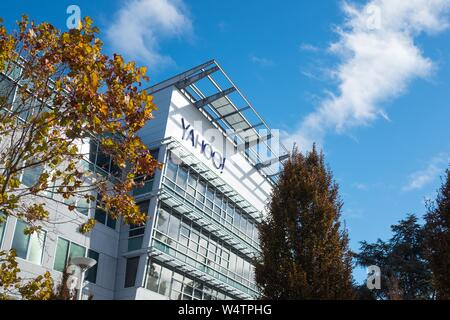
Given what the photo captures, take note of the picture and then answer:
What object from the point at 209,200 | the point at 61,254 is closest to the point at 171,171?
the point at 209,200

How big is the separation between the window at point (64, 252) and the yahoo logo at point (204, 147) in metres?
8.71

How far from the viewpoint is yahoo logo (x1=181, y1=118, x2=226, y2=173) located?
28.9 m

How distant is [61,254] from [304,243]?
482 inches

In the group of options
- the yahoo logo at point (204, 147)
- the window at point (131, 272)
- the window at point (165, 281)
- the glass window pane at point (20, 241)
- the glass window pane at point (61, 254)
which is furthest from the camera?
the yahoo logo at point (204, 147)

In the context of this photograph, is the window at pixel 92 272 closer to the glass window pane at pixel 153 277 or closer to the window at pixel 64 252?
the window at pixel 64 252

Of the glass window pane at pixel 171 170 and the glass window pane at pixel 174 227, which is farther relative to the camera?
the glass window pane at pixel 171 170

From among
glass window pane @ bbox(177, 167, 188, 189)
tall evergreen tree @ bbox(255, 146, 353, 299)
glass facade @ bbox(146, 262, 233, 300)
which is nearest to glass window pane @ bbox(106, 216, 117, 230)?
glass facade @ bbox(146, 262, 233, 300)

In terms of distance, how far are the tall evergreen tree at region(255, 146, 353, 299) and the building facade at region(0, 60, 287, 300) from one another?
9393mm

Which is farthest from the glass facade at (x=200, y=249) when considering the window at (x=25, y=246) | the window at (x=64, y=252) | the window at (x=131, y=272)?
the window at (x=25, y=246)

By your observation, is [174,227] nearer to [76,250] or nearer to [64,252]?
[76,250]

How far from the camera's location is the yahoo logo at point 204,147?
28.9 m

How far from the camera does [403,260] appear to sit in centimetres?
2955

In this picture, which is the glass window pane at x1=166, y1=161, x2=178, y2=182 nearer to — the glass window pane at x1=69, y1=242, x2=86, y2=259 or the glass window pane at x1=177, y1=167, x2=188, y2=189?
the glass window pane at x1=177, y1=167, x2=188, y2=189
